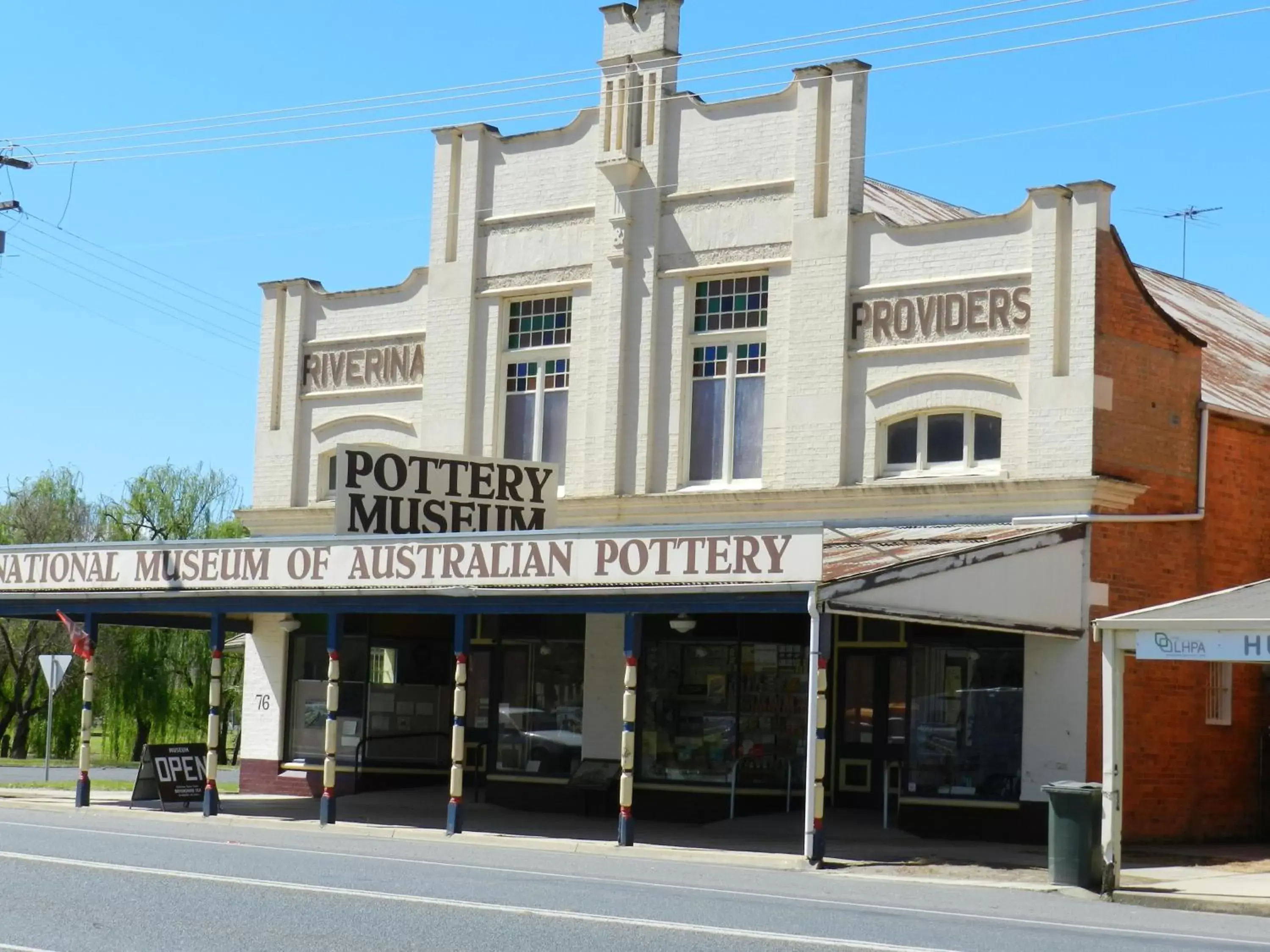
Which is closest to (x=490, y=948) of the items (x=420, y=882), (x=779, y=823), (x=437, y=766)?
(x=420, y=882)

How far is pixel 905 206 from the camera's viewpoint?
86.5 feet

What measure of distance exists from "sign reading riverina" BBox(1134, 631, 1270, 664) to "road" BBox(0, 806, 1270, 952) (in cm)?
227

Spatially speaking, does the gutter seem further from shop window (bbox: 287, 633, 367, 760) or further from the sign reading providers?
shop window (bbox: 287, 633, 367, 760)

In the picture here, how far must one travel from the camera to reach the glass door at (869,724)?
22.7 m

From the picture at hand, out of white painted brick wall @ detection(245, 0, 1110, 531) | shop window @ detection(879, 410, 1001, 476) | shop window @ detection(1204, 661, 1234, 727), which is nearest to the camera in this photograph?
white painted brick wall @ detection(245, 0, 1110, 531)

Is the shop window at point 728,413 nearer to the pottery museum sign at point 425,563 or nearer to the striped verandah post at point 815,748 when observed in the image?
the pottery museum sign at point 425,563

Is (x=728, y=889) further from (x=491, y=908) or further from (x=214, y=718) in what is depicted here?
(x=214, y=718)

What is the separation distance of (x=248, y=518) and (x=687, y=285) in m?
8.65

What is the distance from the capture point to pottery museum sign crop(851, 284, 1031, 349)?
71.1 feet

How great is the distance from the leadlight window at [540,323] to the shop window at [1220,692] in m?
9.98

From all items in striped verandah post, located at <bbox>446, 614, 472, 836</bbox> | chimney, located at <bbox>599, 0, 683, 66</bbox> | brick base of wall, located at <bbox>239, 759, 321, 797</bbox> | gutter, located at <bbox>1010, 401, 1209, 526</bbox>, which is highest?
chimney, located at <bbox>599, 0, 683, 66</bbox>

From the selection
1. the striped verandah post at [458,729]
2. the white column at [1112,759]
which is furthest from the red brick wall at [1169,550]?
the striped verandah post at [458,729]

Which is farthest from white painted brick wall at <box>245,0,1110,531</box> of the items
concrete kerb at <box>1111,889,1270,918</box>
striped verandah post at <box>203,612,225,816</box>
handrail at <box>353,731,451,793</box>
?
concrete kerb at <box>1111,889,1270,918</box>

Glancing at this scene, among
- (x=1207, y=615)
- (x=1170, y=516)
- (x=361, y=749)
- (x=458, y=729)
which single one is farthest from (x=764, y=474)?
(x=1207, y=615)
